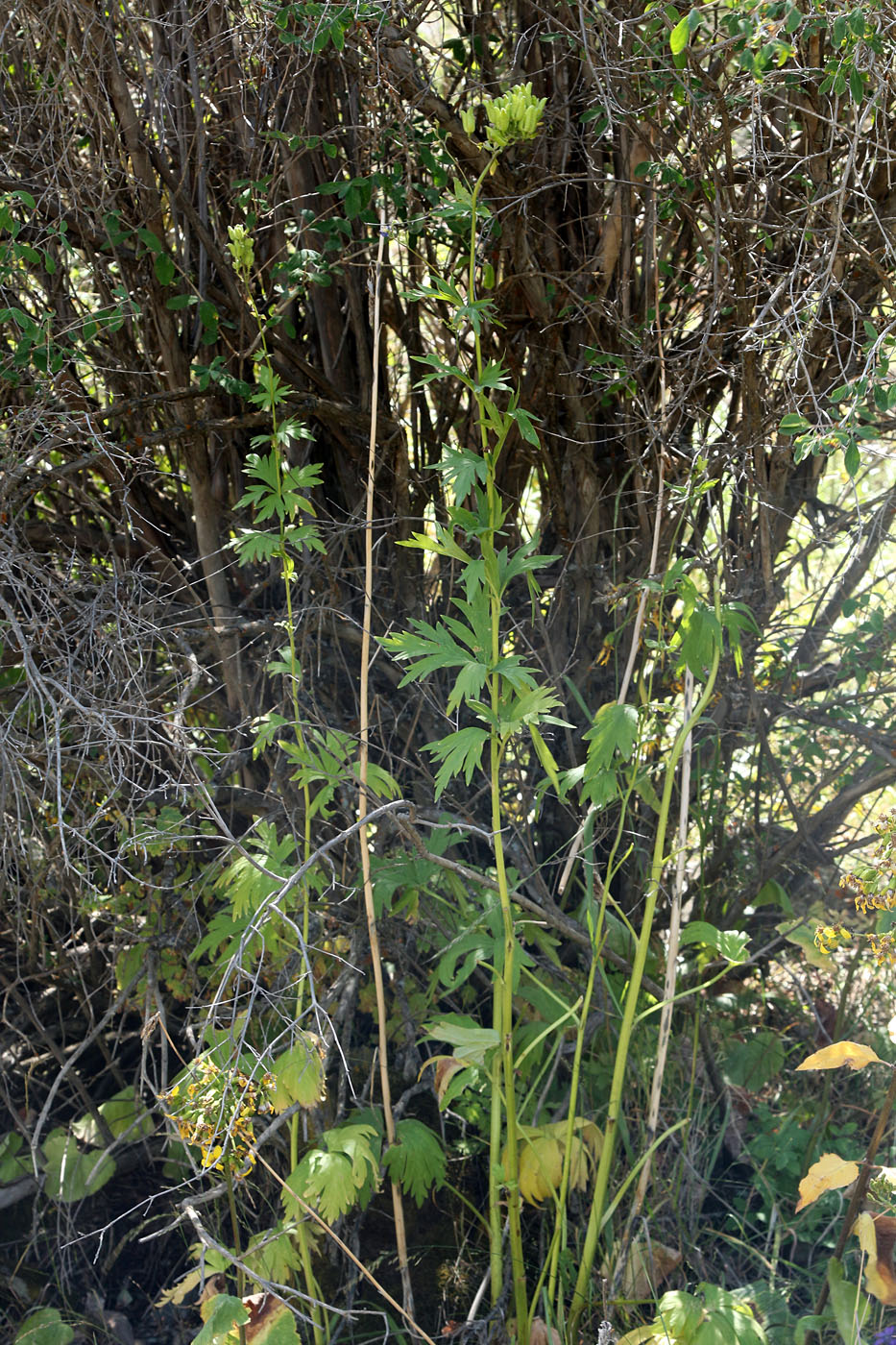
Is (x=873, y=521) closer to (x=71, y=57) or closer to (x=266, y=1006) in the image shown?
(x=266, y=1006)

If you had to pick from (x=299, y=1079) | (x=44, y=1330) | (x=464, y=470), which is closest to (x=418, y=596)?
(x=464, y=470)

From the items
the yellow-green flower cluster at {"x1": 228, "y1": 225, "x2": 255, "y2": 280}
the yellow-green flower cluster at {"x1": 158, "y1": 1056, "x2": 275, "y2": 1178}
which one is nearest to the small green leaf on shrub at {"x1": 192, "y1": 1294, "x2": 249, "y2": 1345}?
the yellow-green flower cluster at {"x1": 158, "y1": 1056, "x2": 275, "y2": 1178}

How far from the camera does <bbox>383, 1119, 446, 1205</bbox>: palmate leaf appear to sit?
73.9 inches

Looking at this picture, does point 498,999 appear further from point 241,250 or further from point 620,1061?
point 241,250

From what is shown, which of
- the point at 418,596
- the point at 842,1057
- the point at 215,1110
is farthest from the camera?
the point at 418,596

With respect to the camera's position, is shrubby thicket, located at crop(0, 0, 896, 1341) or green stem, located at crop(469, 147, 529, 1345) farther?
shrubby thicket, located at crop(0, 0, 896, 1341)

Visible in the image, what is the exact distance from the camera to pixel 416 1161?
1884 millimetres

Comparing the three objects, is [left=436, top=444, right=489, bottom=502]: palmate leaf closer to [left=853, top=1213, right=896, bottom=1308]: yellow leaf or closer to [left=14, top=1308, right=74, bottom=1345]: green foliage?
[left=853, top=1213, right=896, bottom=1308]: yellow leaf

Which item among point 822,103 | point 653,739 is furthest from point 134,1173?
point 822,103

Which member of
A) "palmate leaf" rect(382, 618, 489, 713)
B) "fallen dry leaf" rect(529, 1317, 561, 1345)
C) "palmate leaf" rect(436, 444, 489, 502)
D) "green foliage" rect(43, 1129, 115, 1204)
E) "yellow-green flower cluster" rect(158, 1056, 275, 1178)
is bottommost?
"green foliage" rect(43, 1129, 115, 1204)

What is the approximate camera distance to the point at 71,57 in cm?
212

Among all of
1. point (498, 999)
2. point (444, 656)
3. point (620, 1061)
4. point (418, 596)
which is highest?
point (444, 656)

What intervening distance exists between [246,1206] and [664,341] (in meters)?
2.19

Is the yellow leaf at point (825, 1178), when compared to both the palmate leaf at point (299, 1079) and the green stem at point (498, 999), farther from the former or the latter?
the palmate leaf at point (299, 1079)
